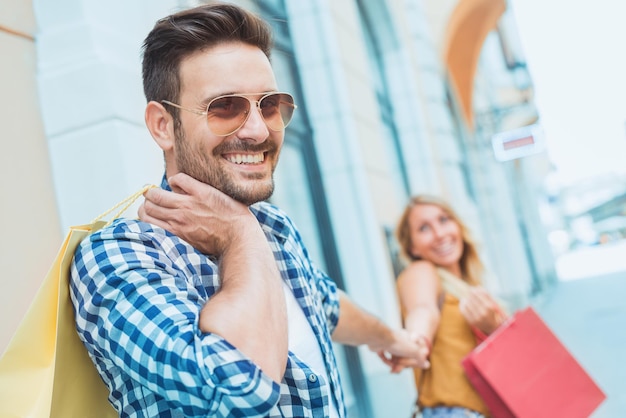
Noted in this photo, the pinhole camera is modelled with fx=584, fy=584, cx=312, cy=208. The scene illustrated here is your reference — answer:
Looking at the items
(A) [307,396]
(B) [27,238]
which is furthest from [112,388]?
(B) [27,238]

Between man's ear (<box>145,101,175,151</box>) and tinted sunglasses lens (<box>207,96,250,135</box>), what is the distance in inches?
4.9

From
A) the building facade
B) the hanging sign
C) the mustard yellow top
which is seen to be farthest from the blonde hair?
the hanging sign

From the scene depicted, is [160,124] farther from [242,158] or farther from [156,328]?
[156,328]

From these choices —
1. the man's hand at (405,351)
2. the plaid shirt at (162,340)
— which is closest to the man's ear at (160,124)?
the plaid shirt at (162,340)

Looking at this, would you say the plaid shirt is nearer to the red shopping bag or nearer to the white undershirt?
the white undershirt

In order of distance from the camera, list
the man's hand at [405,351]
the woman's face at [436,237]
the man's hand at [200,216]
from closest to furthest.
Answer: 1. the man's hand at [200,216]
2. the man's hand at [405,351]
3. the woman's face at [436,237]

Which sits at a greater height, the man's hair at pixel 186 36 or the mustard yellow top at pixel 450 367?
the man's hair at pixel 186 36

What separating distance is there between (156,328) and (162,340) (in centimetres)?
2

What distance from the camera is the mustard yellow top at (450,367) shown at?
6.75ft

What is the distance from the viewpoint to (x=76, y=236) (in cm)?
112

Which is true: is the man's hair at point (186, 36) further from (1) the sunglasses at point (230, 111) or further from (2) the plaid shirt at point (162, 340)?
(2) the plaid shirt at point (162, 340)

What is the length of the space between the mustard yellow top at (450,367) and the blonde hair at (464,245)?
1.48 ft

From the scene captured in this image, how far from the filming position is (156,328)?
0.92 m

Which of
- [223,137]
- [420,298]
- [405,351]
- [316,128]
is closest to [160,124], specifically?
[223,137]
